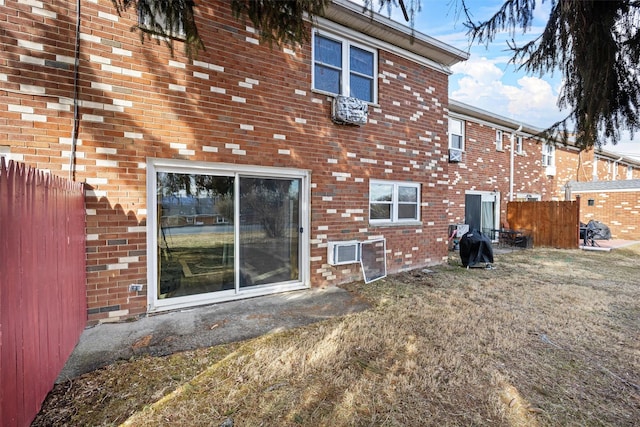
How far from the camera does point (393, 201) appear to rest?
6926 mm

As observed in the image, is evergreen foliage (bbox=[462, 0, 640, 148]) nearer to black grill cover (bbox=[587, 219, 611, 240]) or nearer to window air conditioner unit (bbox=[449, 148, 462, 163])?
window air conditioner unit (bbox=[449, 148, 462, 163])

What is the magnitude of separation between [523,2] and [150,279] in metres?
5.58

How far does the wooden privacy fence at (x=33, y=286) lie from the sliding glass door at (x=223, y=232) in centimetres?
120

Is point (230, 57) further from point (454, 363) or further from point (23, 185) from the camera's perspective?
point (454, 363)

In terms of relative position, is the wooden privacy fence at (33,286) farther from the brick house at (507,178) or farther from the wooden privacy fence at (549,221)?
the wooden privacy fence at (549,221)

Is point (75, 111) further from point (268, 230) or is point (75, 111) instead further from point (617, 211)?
point (617, 211)

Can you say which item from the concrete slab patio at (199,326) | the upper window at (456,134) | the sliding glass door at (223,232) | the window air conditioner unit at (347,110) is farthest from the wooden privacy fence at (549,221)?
the sliding glass door at (223,232)

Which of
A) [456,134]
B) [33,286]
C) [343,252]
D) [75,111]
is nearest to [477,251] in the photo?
[343,252]

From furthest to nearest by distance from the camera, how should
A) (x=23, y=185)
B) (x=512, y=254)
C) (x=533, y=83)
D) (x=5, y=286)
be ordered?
(x=512, y=254), (x=533, y=83), (x=23, y=185), (x=5, y=286)

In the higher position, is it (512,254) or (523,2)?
(523,2)

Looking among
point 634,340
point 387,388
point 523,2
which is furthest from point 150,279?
point 634,340

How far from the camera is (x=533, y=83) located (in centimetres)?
337

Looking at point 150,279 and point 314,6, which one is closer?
point 314,6

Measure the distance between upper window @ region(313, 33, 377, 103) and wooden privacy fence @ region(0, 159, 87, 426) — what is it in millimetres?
4607
